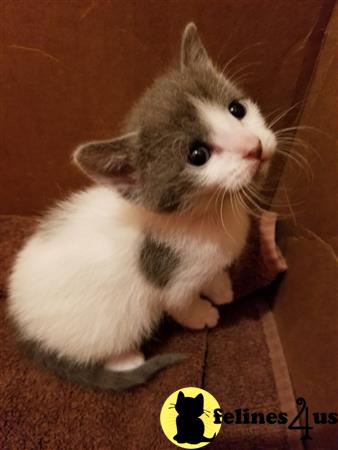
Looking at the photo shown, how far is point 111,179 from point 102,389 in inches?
26.0

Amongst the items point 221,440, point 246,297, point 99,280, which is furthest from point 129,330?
point 246,297

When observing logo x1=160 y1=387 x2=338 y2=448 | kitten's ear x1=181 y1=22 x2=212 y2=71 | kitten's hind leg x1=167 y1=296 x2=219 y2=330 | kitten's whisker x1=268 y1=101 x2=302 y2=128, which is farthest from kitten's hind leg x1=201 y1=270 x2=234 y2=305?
kitten's ear x1=181 y1=22 x2=212 y2=71

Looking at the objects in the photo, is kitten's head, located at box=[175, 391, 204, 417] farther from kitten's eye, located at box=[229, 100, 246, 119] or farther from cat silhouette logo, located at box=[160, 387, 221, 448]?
kitten's eye, located at box=[229, 100, 246, 119]

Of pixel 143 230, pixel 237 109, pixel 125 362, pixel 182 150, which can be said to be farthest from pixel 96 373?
pixel 237 109

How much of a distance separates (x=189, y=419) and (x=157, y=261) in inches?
17.4

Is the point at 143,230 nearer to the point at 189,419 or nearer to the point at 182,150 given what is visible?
the point at 182,150

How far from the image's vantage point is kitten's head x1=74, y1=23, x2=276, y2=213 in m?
0.76

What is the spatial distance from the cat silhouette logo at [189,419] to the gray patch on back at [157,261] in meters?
0.37

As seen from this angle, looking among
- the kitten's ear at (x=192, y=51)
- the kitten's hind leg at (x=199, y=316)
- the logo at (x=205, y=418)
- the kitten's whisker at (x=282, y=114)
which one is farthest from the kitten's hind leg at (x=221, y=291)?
the kitten's ear at (x=192, y=51)

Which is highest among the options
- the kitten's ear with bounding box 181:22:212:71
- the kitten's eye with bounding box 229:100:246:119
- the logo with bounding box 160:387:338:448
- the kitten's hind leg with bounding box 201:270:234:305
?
the kitten's ear with bounding box 181:22:212:71

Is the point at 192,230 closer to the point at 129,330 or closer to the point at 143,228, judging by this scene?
the point at 143,228

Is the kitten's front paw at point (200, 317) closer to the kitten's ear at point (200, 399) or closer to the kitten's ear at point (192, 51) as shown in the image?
the kitten's ear at point (200, 399)

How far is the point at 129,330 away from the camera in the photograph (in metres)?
1.05

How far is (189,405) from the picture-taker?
108 centimetres
